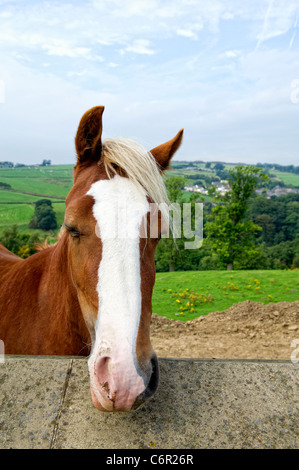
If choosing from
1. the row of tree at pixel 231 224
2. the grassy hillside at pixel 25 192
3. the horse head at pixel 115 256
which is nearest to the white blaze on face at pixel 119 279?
the horse head at pixel 115 256

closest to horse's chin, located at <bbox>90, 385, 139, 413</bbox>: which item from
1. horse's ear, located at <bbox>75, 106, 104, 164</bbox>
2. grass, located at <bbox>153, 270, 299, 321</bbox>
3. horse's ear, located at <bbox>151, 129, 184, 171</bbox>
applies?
horse's ear, located at <bbox>75, 106, 104, 164</bbox>

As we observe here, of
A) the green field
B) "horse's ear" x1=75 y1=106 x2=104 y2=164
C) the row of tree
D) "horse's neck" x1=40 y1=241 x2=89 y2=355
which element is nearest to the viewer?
"horse's ear" x1=75 y1=106 x2=104 y2=164

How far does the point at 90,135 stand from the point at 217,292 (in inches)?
328

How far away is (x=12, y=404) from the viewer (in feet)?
5.40

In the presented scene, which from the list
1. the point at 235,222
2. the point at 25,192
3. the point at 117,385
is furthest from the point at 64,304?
the point at 25,192

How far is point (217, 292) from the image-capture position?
9547 mm

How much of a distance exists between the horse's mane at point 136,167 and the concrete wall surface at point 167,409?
41.1 inches

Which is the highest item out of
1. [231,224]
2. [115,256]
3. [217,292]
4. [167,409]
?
[115,256]

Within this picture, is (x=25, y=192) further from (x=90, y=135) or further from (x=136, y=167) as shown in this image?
(x=136, y=167)

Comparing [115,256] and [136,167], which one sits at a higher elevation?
[136,167]

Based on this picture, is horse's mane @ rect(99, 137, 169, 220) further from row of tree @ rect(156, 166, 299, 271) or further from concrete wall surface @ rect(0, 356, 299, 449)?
row of tree @ rect(156, 166, 299, 271)

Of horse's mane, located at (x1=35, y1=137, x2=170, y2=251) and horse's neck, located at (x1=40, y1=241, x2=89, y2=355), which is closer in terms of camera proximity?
horse's mane, located at (x1=35, y1=137, x2=170, y2=251)

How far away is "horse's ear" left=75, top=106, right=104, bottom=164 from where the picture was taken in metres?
1.94

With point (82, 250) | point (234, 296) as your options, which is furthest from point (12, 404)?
→ point (234, 296)
